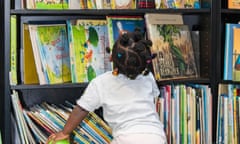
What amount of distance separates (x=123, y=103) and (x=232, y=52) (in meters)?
0.59

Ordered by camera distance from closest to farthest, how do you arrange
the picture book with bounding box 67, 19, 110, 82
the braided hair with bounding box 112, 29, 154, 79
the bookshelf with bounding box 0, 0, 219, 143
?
the braided hair with bounding box 112, 29, 154, 79, the bookshelf with bounding box 0, 0, 219, 143, the picture book with bounding box 67, 19, 110, 82

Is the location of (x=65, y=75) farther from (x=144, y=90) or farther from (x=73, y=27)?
(x=144, y=90)

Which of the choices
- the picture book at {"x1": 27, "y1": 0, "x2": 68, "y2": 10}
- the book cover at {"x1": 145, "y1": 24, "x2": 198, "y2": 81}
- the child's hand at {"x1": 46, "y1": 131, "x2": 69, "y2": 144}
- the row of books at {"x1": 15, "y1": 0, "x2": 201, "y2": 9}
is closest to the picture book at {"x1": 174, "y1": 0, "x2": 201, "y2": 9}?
the row of books at {"x1": 15, "y1": 0, "x2": 201, "y2": 9}

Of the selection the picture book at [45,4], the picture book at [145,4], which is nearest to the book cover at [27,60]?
the picture book at [45,4]

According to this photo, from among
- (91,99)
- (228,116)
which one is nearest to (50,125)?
(91,99)

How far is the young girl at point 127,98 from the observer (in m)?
1.33

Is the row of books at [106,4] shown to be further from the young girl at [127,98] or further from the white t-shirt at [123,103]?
the white t-shirt at [123,103]

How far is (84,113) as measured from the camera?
1.44m

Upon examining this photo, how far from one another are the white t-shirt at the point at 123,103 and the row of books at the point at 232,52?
424 millimetres

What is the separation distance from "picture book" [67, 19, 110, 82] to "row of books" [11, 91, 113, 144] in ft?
0.58

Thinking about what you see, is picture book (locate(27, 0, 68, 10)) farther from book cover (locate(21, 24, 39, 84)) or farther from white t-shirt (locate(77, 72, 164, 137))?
white t-shirt (locate(77, 72, 164, 137))

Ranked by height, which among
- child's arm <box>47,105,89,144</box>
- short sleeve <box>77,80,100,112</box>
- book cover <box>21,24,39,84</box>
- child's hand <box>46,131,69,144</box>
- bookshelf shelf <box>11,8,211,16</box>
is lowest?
child's hand <box>46,131,69,144</box>

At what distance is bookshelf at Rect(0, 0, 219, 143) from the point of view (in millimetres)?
1421

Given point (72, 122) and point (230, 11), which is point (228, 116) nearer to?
point (230, 11)
